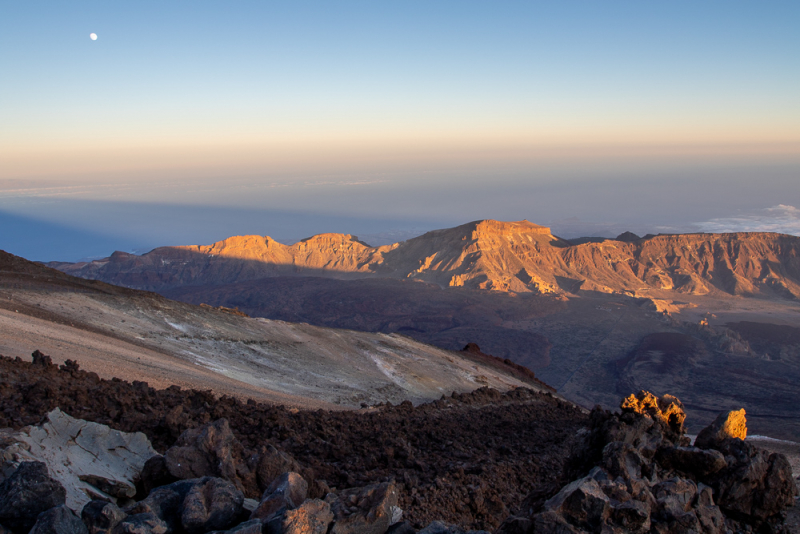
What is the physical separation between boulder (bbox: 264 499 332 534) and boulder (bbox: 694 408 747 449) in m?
6.13

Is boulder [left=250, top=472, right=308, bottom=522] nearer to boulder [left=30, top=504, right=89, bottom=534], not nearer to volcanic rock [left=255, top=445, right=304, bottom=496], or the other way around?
volcanic rock [left=255, top=445, right=304, bottom=496]

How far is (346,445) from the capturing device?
1076 centimetres

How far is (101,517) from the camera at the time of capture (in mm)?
4555

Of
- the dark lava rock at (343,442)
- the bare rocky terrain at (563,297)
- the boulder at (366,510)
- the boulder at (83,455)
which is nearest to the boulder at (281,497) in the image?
→ the boulder at (366,510)

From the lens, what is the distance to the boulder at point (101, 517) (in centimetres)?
449

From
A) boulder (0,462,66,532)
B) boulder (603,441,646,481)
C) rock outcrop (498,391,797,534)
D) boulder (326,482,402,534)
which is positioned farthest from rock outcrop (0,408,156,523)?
boulder (603,441,646,481)

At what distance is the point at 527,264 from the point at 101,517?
9696 centimetres

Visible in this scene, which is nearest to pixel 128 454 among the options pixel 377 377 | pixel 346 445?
pixel 346 445

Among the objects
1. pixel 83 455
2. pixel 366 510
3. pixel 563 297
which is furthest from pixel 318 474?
pixel 563 297

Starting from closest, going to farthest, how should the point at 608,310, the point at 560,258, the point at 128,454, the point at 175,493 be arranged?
the point at 175,493 → the point at 128,454 → the point at 608,310 → the point at 560,258

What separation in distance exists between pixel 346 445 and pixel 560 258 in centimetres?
9495

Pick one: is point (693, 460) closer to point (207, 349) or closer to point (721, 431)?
point (721, 431)

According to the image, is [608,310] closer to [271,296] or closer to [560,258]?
[560,258]

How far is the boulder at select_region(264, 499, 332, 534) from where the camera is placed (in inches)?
191
